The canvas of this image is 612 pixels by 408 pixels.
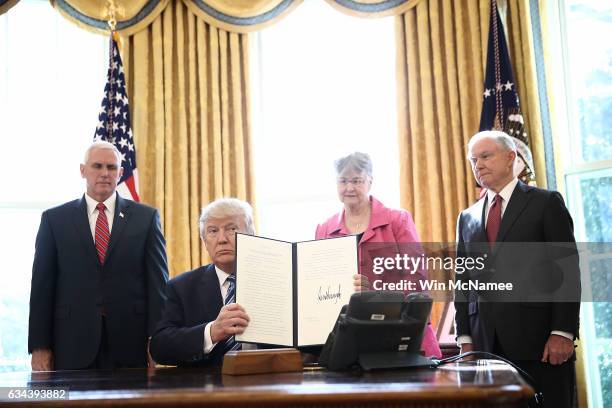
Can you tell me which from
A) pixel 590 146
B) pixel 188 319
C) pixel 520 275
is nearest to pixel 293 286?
pixel 188 319

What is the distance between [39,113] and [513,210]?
12.3 feet

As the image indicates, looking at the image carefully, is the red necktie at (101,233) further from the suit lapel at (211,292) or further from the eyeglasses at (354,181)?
the eyeglasses at (354,181)

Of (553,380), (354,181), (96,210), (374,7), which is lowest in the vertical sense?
(553,380)

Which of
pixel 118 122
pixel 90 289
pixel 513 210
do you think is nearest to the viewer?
pixel 513 210

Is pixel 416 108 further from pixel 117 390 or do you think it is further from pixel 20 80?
pixel 117 390

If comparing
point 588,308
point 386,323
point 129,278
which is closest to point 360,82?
point 588,308

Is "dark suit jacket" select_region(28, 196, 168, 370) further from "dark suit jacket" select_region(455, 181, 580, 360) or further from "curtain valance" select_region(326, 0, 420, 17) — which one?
"curtain valance" select_region(326, 0, 420, 17)

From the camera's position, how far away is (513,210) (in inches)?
130

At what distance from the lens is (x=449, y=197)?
482cm

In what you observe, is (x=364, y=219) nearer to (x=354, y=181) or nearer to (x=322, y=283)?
(x=354, y=181)

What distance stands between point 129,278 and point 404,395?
2.20 m

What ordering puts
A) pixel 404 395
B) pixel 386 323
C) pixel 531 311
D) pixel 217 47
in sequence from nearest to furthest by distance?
pixel 404 395
pixel 386 323
pixel 531 311
pixel 217 47

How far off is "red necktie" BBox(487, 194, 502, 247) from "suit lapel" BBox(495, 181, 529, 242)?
0.06m

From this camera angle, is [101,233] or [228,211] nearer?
[228,211]
